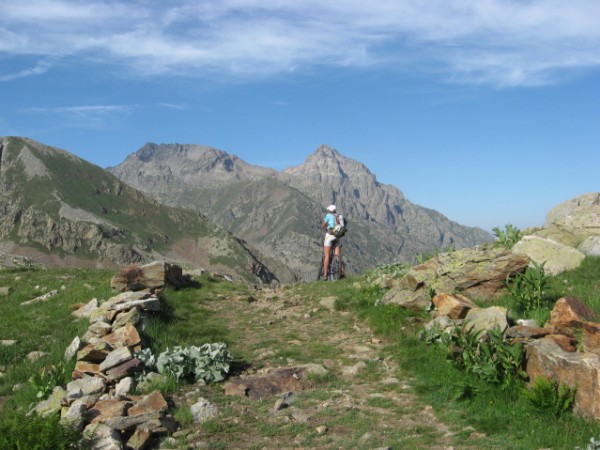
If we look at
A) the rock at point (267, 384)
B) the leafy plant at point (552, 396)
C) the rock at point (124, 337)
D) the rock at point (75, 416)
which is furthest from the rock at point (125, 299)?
the leafy plant at point (552, 396)

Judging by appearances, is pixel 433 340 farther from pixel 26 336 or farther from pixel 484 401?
pixel 26 336

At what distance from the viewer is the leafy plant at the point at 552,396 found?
8695 mm

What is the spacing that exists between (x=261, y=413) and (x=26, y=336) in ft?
28.4

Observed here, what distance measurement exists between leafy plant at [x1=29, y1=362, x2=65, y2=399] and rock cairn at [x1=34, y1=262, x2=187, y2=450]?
315 millimetres

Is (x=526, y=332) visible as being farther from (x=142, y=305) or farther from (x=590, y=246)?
(x=142, y=305)

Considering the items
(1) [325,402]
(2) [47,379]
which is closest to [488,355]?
(1) [325,402]

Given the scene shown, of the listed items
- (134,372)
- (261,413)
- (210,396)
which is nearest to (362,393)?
(261,413)

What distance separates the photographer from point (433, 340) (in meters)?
13.0

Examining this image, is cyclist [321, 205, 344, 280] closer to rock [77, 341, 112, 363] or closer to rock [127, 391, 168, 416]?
rock [77, 341, 112, 363]

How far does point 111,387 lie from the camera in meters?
11.0

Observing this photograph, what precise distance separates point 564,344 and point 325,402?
490cm

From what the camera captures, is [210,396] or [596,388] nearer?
[596,388]

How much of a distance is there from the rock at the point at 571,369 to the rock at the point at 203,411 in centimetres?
624

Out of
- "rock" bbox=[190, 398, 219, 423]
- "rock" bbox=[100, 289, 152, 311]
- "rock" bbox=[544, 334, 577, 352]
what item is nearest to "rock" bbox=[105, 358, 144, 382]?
"rock" bbox=[190, 398, 219, 423]
